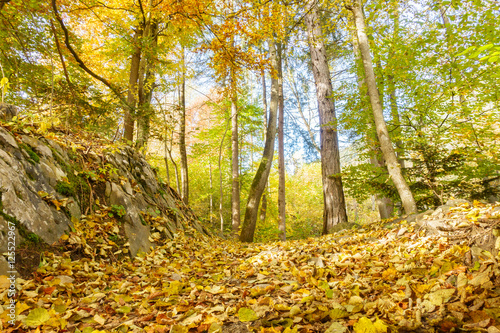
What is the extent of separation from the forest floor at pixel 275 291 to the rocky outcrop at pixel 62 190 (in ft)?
0.92

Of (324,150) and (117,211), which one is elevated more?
(324,150)

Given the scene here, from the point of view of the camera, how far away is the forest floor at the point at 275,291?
150 centimetres

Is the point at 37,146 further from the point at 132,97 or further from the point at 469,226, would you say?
the point at 469,226

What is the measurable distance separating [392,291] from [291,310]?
800 mm

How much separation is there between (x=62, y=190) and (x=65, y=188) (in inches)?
2.0

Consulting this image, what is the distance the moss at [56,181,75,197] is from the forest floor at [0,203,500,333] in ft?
1.54

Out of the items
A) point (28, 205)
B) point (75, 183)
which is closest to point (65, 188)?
point (75, 183)

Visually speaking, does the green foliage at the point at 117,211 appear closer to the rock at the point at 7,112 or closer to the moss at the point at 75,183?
the moss at the point at 75,183

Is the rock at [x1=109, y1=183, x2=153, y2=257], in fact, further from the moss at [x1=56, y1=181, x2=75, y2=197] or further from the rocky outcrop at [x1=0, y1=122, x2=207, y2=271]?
the moss at [x1=56, y1=181, x2=75, y2=197]

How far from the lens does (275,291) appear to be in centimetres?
220

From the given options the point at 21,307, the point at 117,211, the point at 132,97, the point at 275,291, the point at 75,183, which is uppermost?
the point at 132,97

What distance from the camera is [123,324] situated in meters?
1.70

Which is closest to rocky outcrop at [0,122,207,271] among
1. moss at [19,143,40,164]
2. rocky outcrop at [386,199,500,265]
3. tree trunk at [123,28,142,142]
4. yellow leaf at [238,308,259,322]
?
moss at [19,143,40,164]

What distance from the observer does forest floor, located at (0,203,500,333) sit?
4.93 feet
